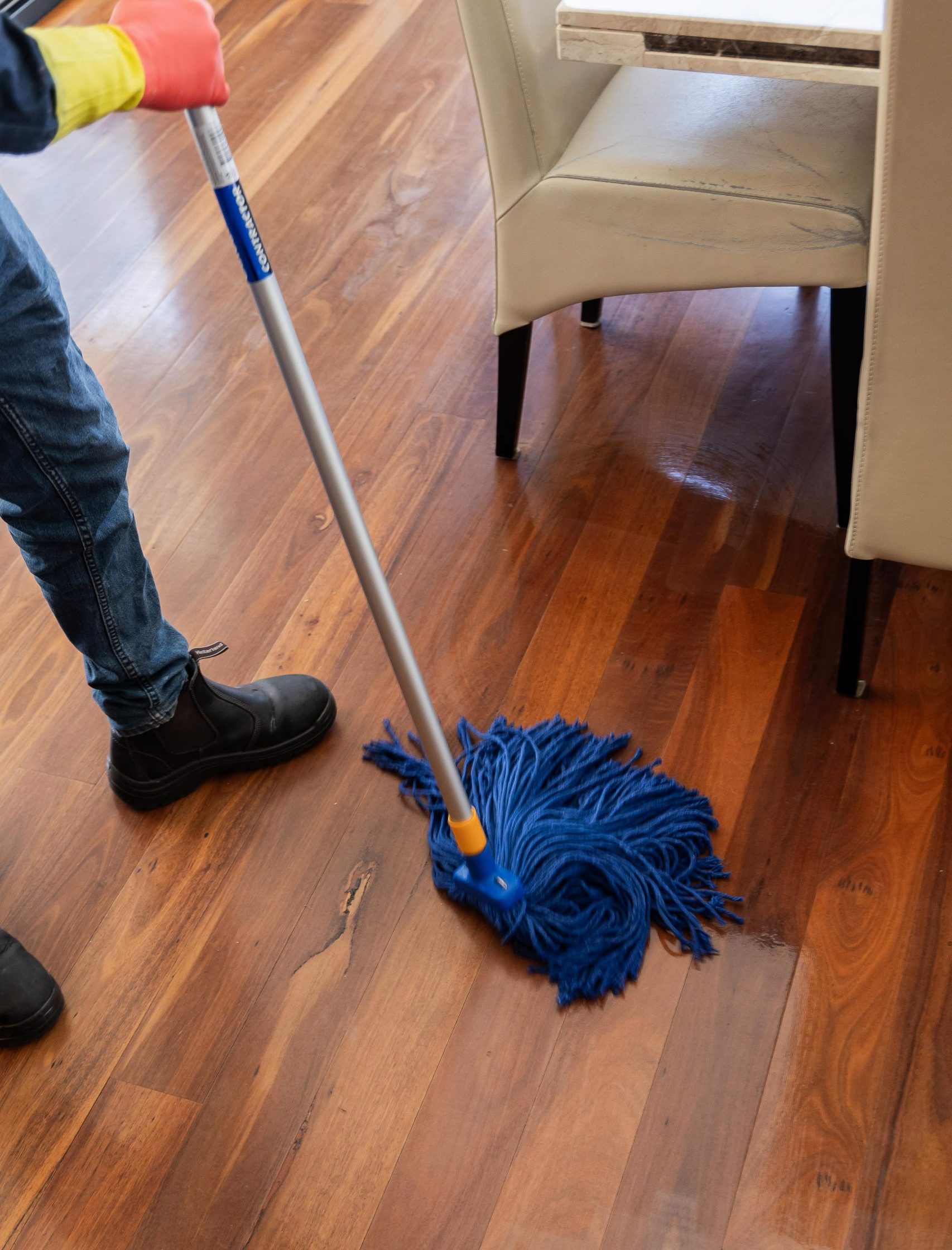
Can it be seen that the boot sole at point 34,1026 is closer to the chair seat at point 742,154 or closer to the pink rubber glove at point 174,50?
the pink rubber glove at point 174,50

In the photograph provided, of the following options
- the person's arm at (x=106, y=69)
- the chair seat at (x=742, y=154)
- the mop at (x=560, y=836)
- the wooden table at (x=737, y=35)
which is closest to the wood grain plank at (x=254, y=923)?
the mop at (x=560, y=836)

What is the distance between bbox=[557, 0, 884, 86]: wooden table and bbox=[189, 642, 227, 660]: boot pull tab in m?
0.76

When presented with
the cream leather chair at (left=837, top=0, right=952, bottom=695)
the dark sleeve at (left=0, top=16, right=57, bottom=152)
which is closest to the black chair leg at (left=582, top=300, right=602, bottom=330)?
the cream leather chair at (left=837, top=0, right=952, bottom=695)

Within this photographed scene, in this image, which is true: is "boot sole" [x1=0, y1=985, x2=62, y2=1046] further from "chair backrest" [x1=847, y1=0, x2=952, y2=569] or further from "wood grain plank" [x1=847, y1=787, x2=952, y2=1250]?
"chair backrest" [x1=847, y1=0, x2=952, y2=569]

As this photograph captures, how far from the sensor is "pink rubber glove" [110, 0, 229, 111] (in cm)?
83

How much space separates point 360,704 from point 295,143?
1.38m

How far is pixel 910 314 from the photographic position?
42.5 inches

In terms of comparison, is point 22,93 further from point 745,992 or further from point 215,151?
point 745,992

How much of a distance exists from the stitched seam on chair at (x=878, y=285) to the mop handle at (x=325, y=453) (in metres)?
0.48

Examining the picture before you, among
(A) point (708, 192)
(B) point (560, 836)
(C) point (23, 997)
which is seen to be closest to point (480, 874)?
(B) point (560, 836)

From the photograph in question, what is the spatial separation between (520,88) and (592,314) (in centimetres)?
53

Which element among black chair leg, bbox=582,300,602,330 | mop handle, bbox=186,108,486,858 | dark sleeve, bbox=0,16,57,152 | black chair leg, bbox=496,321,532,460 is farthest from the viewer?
black chair leg, bbox=582,300,602,330

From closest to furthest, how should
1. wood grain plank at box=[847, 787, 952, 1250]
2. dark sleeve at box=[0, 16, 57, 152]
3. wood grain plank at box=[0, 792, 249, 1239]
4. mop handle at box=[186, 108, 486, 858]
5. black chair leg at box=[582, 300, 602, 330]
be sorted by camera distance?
dark sleeve at box=[0, 16, 57, 152] → mop handle at box=[186, 108, 486, 858] → wood grain plank at box=[847, 787, 952, 1250] → wood grain plank at box=[0, 792, 249, 1239] → black chair leg at box=[582, 300, 602, 330]

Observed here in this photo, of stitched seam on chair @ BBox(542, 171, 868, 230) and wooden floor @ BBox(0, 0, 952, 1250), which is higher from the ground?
stitched seam on chair @ BBox(542, 171, 868, 230)
